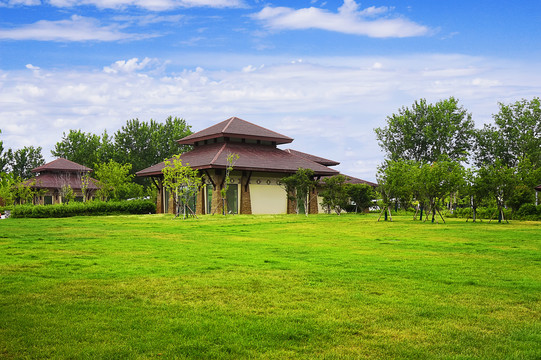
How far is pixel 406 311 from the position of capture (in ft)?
24.7

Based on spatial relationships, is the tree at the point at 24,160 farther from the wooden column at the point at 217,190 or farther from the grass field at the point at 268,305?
the grass field at the point at 268,305

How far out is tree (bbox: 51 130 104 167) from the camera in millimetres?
83125

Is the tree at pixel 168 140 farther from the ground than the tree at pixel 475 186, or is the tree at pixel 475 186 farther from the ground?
the tree at pixel 168 140

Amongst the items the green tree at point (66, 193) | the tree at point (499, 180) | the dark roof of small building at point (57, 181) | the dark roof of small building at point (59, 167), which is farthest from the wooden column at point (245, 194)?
the dark roof of small building at point (59, 167)

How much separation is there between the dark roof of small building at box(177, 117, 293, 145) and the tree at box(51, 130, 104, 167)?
38.1m

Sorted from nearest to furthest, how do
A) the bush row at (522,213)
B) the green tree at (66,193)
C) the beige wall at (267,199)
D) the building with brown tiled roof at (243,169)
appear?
the bush row at (522,213) < the building with brown tiled roof at (243,169) < the beige wall at (267,199) < the green tree at (66,193)

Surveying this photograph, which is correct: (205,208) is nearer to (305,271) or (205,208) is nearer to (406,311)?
(305,271)

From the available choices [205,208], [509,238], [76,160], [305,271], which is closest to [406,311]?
[305,271]

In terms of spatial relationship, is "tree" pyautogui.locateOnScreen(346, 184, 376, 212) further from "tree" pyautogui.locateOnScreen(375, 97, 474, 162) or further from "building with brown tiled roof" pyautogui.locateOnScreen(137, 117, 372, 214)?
"tree" pyautogui.locateOnScreen(375, 97, 474, 162)

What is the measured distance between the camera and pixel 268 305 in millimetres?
7801

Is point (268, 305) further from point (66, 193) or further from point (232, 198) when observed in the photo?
point (66, 193)

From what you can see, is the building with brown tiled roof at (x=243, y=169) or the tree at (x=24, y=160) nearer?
the building with brown tiled roof at (x=243, y=169)

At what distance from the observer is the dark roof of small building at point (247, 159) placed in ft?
136

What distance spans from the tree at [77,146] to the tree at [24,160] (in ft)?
21.4
